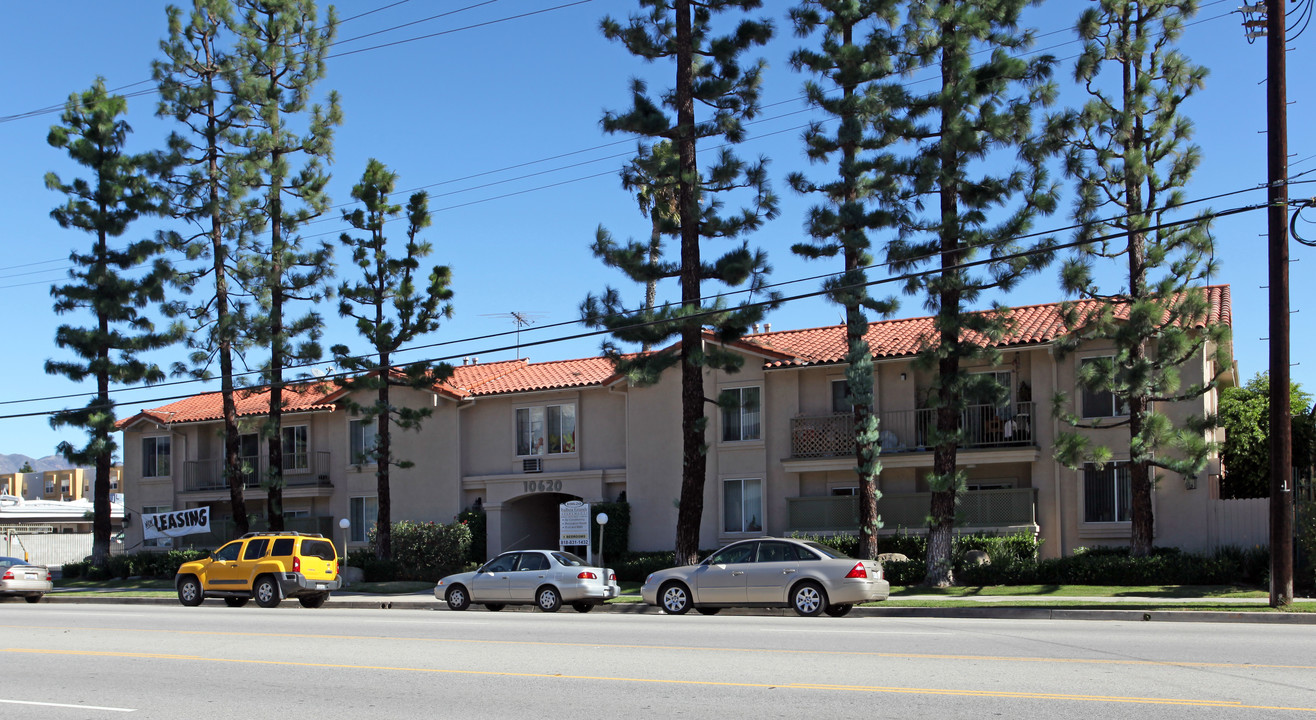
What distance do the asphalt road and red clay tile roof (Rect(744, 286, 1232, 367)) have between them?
12.2m

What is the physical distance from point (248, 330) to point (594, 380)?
35.7 feet

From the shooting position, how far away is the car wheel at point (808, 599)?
65.5ft

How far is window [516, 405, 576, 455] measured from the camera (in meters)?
36.4

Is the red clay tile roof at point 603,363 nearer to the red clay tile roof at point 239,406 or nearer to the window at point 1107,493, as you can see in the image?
the red clay tile roof at point 239,406

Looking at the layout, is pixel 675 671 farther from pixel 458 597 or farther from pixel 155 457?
pixel 155 457

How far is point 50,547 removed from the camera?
5272 cm

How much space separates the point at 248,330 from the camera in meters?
35.5

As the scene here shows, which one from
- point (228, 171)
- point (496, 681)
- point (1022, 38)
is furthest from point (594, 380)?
point (496, 681)

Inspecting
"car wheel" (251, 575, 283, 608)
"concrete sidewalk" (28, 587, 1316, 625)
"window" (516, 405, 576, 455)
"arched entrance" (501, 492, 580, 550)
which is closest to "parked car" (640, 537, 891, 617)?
"concrete sidewalk" (28, 587, 1316, 625)

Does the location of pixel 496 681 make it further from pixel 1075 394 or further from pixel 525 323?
pixel 525 323

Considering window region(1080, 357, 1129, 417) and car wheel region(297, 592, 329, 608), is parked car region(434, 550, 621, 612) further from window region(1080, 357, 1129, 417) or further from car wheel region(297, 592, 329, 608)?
window region(1080, 357, 1129, 417)

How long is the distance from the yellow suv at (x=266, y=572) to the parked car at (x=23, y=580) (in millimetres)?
6225

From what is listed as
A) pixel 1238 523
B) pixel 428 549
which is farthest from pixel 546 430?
pixel 1238 523

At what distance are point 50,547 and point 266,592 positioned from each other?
33.9 meters
